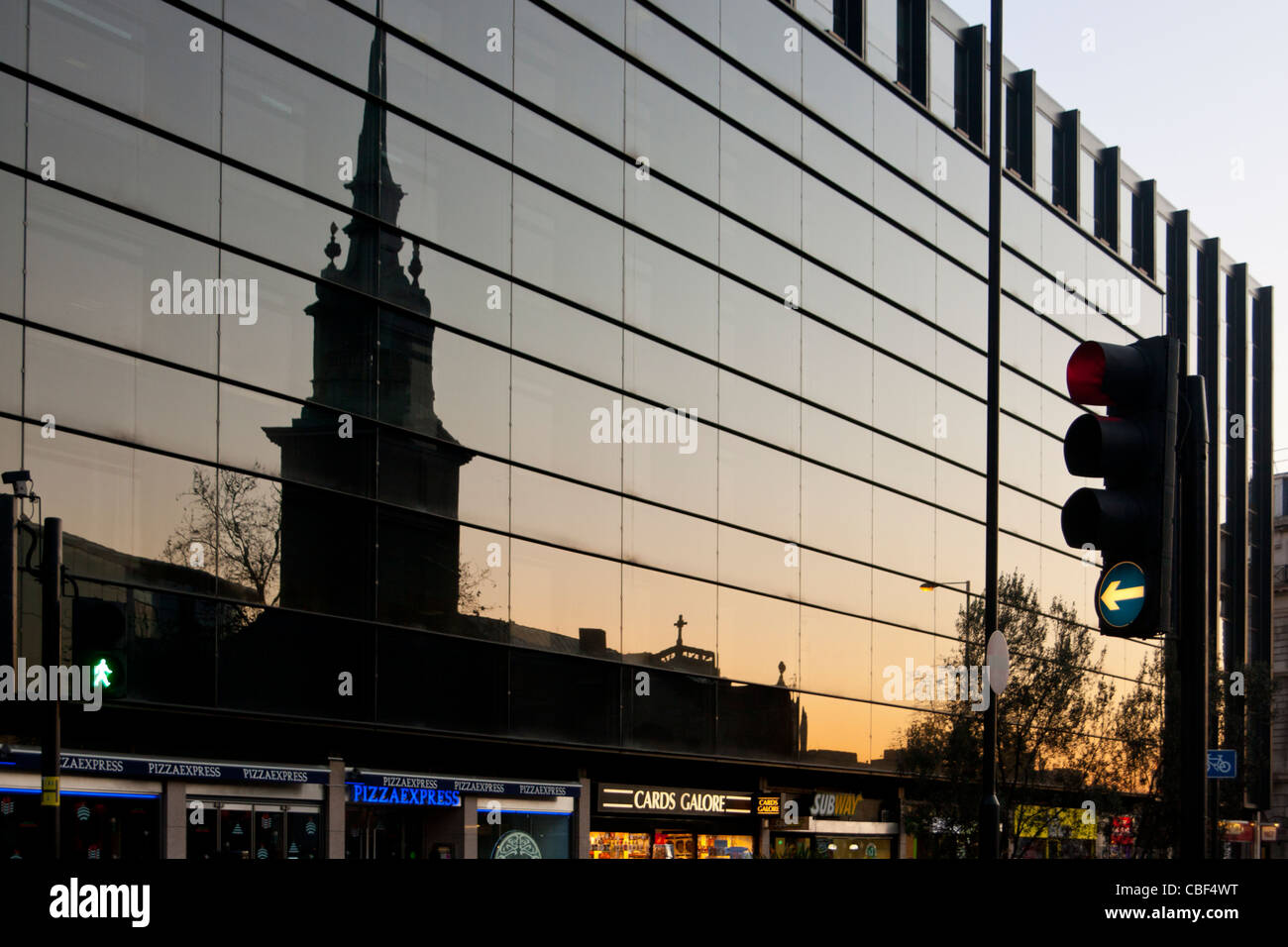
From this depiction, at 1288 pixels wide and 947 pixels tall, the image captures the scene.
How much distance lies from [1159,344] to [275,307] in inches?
909

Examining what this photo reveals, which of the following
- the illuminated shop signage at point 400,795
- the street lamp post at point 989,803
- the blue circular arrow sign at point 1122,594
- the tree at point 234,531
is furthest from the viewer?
the illuminated shop signage at point 400,795

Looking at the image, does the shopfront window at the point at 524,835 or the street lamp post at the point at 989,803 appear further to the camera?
the shopfront window at the point at 524,835

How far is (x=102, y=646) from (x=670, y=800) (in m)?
22.5

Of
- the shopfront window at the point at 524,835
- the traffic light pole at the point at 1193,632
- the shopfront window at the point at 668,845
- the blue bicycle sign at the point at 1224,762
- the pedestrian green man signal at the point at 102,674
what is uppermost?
the traffic light pole at the point at 1193,632

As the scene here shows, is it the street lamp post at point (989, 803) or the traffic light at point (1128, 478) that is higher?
the traffic light at point (1128, 478)

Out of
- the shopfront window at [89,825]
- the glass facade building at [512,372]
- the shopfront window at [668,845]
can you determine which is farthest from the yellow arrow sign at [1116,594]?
the shopfront window at [668,845]

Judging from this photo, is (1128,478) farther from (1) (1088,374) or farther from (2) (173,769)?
(2) (173,769)

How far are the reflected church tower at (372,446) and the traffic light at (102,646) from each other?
1337 centimetres

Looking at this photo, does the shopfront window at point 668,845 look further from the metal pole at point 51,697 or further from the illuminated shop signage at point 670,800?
the metal pole at point 51,697

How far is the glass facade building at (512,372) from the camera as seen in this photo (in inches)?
936

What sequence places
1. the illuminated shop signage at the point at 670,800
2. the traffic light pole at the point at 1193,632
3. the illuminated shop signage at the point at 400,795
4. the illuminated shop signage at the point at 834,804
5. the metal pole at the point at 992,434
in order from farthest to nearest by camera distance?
1. the illuminated shop signage at the point at 834,804
2. the illuminated shop signage at the point at 670,800
3. the illuminated shop signage at the point at 400,795
4. the metal pole at the point at 992,434
5. the traffic light pole at the point at 1193,632

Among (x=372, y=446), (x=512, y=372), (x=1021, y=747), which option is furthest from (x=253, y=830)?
(x=1021, y=747)

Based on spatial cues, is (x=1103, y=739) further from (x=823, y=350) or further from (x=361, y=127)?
(x=361, y=127)

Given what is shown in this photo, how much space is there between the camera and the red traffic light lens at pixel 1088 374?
452 cm
